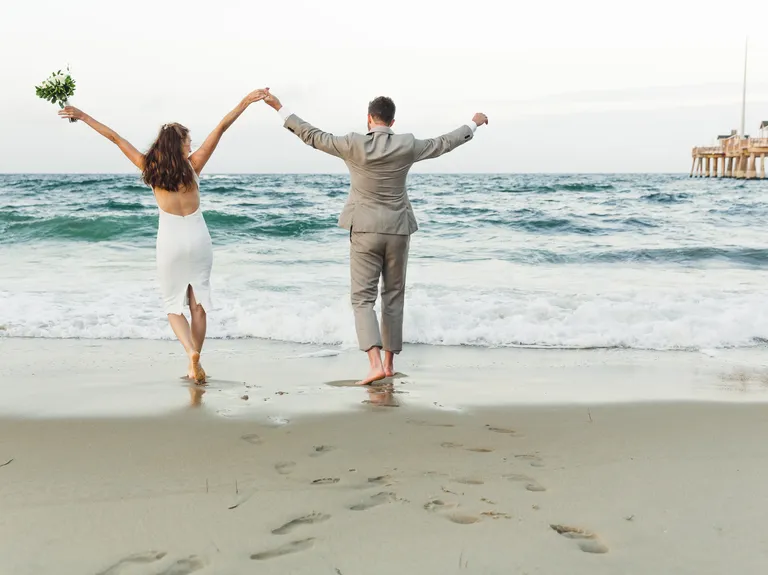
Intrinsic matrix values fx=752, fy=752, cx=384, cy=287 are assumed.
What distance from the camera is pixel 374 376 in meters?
4.92

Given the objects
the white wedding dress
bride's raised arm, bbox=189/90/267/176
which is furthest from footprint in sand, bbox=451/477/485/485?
bride's raised arm, bbox=189/90/267/176

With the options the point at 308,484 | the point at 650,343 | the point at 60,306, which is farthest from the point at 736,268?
the point at 308,484

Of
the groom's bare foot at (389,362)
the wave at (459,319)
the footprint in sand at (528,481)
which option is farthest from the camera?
the wave at (459,319)

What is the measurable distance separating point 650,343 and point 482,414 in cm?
290

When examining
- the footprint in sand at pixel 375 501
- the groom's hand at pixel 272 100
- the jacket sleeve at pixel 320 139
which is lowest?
the footprint in sand at pixel 375 501

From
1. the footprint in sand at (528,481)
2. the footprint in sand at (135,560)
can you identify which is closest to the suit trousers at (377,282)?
the footprint in sand at (528,481)

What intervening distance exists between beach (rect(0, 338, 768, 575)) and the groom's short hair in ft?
5.67

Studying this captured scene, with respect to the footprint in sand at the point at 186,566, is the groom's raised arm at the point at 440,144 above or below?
above

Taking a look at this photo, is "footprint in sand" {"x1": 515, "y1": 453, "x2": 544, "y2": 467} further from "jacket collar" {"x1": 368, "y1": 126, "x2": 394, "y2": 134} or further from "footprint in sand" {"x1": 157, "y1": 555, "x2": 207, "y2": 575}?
"jacket collar" {"x1": 368, "y1": 126, "x2": 394, "y2": 134}

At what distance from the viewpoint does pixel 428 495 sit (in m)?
2.95

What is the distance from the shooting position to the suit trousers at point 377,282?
4.92 metres

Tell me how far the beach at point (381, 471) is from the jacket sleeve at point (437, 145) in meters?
1.49

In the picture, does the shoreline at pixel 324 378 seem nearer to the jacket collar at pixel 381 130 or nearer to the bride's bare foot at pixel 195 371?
the bride's bare foot at pixel 195 371

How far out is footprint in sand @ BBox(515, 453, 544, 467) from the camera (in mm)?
3350
